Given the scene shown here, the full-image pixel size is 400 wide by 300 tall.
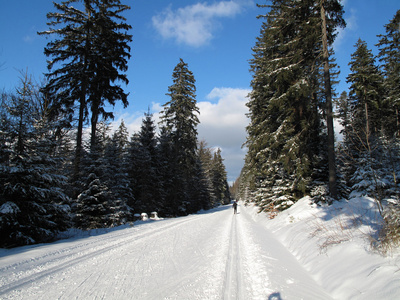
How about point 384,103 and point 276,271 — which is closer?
point 276,271

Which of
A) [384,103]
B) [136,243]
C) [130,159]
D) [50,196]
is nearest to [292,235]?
[136,243]

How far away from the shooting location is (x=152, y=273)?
14.8 ft

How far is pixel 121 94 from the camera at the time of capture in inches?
623

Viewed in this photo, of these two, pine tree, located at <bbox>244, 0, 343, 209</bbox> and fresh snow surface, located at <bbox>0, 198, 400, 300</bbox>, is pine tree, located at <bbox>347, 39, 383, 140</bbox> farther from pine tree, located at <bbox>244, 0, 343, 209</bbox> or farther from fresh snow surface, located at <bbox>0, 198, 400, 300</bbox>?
fresh snow surface, located at <bbox>0, 198, 400, 300</bbox>

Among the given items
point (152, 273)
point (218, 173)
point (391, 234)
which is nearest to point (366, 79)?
point (391, 234)

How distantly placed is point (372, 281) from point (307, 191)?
1004cm

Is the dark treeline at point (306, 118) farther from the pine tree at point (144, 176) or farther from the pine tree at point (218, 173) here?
the pine tree at point (218, 173)

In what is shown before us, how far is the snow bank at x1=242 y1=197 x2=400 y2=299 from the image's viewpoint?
349 cm

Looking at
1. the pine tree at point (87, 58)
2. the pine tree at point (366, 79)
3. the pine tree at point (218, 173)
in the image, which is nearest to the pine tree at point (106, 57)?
the pine tree at point (87, 58)

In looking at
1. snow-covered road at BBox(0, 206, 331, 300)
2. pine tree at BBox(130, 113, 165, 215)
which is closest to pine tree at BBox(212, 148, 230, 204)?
pine tree at BBox(130, 113, 165, 215)

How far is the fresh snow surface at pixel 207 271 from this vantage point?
3.59m

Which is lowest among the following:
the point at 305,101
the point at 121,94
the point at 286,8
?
the point at 305,101

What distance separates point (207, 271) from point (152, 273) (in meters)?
1.22

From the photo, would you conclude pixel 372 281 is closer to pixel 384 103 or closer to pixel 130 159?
pixel 130 159
